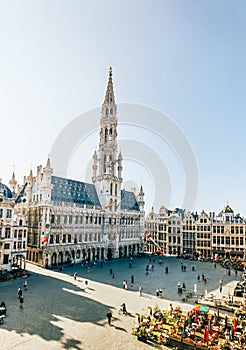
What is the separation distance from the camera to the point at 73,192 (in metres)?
66.2

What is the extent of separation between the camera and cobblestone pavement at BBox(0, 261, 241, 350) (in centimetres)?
1928

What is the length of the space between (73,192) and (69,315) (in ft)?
141

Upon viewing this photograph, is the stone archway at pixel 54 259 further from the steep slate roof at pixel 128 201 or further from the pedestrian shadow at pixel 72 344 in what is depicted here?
the pedestrian shadow at pixel 72 344

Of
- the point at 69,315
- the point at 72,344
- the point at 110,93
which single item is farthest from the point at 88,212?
the point at 72,344

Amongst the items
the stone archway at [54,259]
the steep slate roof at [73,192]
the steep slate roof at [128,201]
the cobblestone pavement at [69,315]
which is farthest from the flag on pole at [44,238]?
the steep slate roof at [128,201]

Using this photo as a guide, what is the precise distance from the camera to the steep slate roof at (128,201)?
83.2 meters

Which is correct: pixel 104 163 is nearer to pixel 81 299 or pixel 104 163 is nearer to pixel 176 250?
pixel 176 250

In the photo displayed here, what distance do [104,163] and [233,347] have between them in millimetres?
61133

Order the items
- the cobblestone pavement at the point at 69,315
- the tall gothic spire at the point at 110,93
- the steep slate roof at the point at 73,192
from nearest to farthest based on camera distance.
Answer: the cobblestone pavement at the point at 69,315 → the steep slate roof at the point at 73,192 → the tall gothic spire at the point at 110,93

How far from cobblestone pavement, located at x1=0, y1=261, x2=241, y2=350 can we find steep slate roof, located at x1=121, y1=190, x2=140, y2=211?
44.6m

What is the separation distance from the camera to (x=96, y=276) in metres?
44.3

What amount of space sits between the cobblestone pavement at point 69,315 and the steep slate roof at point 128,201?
44627mm

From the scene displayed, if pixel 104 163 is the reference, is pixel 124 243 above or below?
A: below

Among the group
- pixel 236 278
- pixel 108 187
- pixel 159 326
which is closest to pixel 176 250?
pixel 108 187
